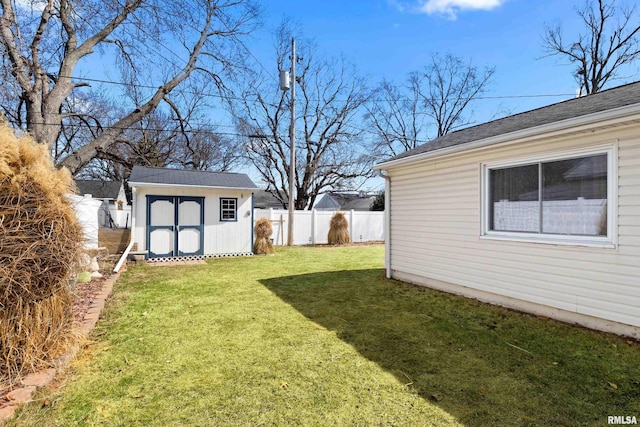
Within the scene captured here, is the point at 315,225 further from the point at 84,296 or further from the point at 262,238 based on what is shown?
the point at 84,296

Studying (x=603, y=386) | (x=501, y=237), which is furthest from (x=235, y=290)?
(x=603, y=386)

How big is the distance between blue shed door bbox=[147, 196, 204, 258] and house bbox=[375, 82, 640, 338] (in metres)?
7.14

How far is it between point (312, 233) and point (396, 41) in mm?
9600

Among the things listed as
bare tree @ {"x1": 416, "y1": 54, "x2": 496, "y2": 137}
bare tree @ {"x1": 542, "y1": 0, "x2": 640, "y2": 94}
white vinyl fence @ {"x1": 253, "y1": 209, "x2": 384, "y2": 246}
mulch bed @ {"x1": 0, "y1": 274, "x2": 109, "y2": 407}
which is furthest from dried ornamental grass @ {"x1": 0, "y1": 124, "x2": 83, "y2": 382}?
bare tree @ {"x1": 416, "y1": 54, "x2": 496, "y2": 137}

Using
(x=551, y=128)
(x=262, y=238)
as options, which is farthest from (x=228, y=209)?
(x=551, y=128)

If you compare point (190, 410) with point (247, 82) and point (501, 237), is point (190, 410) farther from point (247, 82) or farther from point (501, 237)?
point (247, 82)

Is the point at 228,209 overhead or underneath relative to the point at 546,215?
overhead

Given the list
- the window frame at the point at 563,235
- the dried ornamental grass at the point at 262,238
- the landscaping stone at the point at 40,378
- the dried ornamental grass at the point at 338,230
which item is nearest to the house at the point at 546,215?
the window frame at the point at 563,235

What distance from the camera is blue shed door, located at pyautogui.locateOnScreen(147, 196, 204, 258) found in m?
9.89

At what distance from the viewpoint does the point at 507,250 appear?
473 cm

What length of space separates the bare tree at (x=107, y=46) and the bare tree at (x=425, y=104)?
13.1m

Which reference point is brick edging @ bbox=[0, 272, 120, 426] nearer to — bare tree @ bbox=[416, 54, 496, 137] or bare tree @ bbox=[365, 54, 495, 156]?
bare tree @ bbox=[365, 54, 495, 156]

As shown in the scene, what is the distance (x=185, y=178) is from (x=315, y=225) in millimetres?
6219

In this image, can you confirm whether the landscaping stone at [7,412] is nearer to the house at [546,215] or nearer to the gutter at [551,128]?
the house at [546,215]
